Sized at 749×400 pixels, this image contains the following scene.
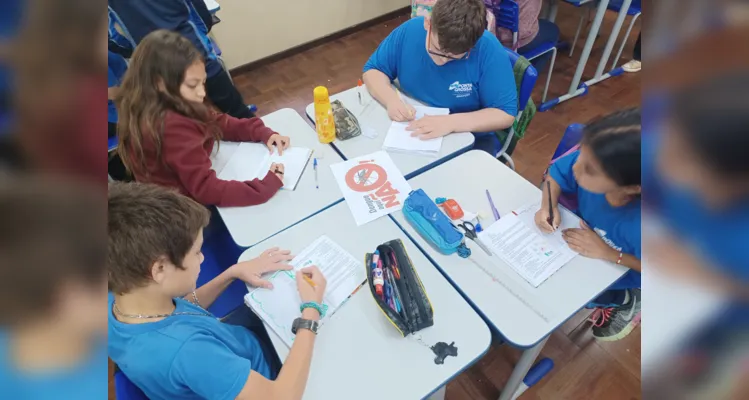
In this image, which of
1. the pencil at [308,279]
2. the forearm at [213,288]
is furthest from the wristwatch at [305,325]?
the forearm at [213,288]

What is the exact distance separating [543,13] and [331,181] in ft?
9.16

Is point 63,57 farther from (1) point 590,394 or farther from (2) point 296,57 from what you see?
(2) point 296,57

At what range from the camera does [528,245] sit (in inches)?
47.9

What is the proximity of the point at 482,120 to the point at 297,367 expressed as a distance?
3.78 ft

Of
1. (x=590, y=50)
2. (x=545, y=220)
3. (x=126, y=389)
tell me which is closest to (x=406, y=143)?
(x=545, y=220)

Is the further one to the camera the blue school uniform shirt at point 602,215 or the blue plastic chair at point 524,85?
the blue plastic chair at point 524,85

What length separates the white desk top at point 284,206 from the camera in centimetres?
130

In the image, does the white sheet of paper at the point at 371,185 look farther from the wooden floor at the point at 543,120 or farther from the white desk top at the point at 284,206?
the wooden floor at the point at 543,120

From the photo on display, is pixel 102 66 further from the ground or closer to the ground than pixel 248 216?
further from the ground

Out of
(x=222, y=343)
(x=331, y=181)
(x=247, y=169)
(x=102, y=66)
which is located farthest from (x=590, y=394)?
(x=102, y=66)

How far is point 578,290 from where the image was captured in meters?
1.11

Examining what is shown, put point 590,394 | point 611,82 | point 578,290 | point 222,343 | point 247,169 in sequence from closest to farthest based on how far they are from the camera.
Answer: point 222,343 → point 578,290 → point 247,169 → point 590,394 → point 611,82

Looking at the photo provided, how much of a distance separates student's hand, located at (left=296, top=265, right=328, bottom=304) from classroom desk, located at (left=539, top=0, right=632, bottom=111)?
2406 millimetres

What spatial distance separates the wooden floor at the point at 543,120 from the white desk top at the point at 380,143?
1.87ft
